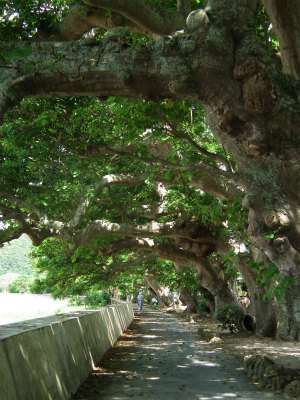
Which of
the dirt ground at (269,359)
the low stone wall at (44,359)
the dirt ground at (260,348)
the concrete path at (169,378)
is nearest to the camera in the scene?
the low stone wall at (44,359)

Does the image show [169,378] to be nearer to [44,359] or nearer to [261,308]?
[44,359]

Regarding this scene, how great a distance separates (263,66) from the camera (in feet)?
14.5

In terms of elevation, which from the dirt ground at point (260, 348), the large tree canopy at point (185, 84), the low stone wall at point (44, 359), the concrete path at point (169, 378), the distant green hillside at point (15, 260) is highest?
the distant green hillside at point (15, 260)

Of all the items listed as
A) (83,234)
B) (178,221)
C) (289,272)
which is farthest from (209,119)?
(178,221)

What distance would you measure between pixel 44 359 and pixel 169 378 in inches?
117

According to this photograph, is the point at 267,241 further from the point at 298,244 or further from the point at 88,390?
the point at 88,390

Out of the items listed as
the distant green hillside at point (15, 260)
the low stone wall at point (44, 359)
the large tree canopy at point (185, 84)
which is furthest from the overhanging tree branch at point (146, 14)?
the distant green hillside at point (15, 260)

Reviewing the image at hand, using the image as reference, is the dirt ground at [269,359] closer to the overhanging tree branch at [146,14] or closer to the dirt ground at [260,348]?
the dirt ground at [260,348]

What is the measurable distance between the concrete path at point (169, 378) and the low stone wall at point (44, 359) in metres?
0.32

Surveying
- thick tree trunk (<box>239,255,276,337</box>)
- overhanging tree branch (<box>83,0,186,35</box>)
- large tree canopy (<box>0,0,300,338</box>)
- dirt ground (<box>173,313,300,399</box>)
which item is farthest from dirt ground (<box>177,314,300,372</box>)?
overhanging tree branch (<box>83,0,186,35</box>)

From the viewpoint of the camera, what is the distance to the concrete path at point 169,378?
17.9 ft

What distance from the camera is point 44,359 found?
4387 millimetres

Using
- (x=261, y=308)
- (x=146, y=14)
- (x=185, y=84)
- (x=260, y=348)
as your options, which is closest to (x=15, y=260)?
(x=261, y=308)

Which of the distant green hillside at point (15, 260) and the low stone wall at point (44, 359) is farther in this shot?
the distant green hillside at point (15, 260)
